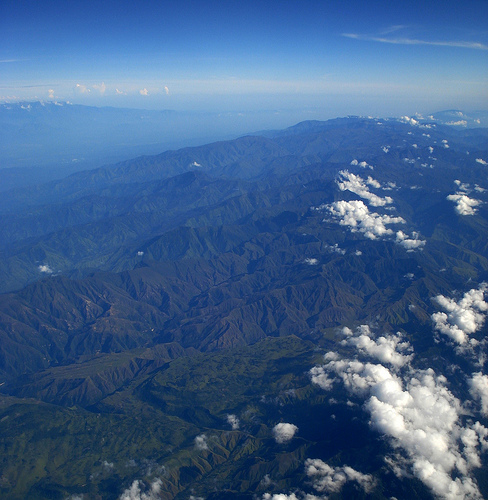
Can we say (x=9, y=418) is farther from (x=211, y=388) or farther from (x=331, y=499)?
(x=331, y=499)

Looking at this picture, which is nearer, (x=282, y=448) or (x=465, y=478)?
(x=465, y=478)

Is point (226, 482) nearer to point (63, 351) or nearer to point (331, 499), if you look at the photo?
point (331, 499)

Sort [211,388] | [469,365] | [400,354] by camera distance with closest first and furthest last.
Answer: [469,365] → [400,354] → [211,388]

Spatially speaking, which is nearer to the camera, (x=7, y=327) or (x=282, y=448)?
(x=282, y=448)

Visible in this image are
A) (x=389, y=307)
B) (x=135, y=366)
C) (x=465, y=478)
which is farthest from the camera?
(x=389, y=307)

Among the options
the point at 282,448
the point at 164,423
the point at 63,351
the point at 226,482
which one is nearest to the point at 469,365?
the point at 282,448

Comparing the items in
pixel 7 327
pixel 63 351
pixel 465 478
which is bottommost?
pixel 63 351

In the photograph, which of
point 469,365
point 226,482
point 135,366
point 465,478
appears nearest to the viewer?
point 465,478

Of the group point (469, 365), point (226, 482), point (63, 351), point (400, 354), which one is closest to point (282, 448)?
point (226, 482)

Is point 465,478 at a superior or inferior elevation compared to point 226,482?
superior
